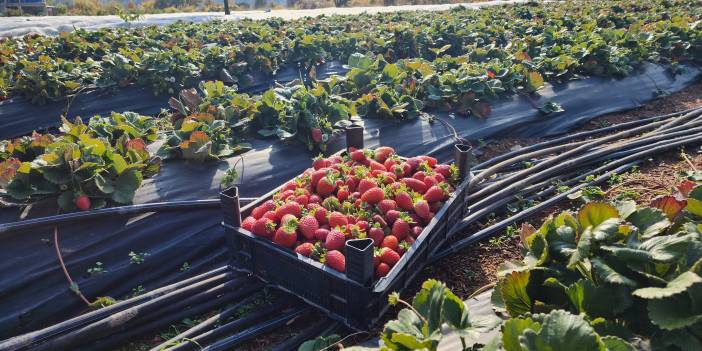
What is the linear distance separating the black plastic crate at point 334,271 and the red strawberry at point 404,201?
Result: 0.56ft

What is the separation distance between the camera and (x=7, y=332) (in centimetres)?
280

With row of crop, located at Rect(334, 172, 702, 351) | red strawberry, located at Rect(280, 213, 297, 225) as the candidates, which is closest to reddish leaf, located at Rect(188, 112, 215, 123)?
red strawberry, located at Rect(280, 213, 297, 225)

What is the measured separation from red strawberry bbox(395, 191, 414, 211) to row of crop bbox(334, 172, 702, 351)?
36.0 inches

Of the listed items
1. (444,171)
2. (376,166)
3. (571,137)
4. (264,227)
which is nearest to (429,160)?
(444,171)

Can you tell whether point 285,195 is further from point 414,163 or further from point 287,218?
point 414,163

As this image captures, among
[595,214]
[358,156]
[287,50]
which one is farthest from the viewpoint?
[287,50]

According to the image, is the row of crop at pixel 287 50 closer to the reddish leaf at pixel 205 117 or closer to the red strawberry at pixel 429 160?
the reddish leaf at pixel 205 117

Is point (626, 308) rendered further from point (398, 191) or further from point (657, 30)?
point (657, 30)

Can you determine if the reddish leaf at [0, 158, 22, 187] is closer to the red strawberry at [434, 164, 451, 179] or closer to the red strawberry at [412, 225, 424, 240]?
the red strawberry at [412, 225, 424, 240]

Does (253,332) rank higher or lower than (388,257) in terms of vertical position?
lower

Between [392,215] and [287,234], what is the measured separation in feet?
2.09

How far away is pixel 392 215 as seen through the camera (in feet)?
8.99

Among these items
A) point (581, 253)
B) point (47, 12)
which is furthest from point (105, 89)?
point (47, 12)

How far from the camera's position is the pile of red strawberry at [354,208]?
259 centimetres
